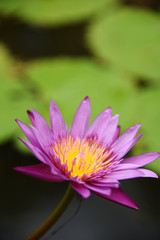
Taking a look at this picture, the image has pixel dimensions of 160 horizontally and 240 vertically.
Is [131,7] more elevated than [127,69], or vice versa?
[131,7]

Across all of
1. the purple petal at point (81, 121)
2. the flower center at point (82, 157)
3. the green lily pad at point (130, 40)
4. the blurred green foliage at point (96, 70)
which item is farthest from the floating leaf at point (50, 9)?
the flower center at point (82, 157)

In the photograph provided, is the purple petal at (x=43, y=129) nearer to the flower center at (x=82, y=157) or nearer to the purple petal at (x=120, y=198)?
the flower center at (x=82, y=157)

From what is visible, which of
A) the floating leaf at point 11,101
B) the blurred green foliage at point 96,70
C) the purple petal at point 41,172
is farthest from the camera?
the blurred green foliage at point 96,70

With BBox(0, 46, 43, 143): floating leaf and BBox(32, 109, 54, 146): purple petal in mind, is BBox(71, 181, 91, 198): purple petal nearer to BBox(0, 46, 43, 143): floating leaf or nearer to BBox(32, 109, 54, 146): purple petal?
BBox(32, 109, 54, 146): purple petal

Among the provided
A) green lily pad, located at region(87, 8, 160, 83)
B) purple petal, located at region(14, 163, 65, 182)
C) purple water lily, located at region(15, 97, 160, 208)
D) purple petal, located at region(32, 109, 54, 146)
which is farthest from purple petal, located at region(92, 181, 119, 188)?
green lily pad, located at region(87, 8, 160, 83)

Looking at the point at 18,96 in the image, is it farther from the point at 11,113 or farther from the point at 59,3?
the point at 59,3

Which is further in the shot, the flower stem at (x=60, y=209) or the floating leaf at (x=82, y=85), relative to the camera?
the floating leaf at (x=82, y=85)

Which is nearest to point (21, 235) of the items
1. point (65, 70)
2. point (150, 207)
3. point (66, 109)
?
point (150, 207)
